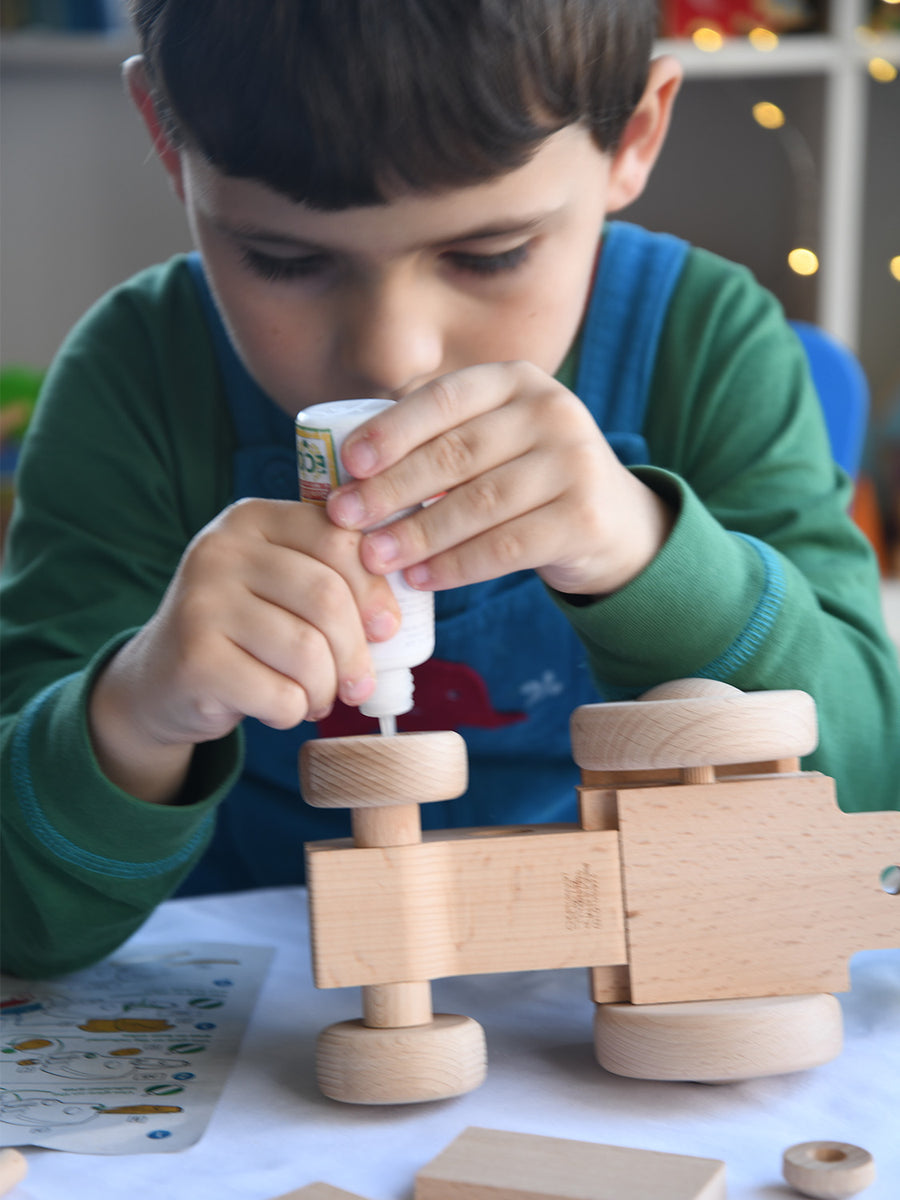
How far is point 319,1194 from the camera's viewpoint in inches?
15.9

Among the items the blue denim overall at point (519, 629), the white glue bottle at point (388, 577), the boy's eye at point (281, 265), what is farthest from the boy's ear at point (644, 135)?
the white glue bottle at point (388, 577)

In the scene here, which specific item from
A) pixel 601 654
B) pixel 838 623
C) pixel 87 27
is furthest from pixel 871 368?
pixel 601 654

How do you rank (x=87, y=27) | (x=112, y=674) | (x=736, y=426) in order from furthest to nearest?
(x=87, y=27) → (x=736, y=426) → (x=112, y=674)

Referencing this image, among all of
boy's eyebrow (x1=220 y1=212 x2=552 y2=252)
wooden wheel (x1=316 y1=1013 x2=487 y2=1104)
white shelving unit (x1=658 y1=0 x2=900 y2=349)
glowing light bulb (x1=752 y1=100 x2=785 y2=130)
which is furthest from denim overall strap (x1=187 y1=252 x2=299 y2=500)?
glowing light bulb (x1=752 y1=100 x2=785 y2=130)

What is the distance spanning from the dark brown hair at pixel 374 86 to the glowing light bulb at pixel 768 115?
150 cm

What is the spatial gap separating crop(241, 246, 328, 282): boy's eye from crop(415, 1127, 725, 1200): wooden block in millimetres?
402

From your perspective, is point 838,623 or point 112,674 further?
point 838,623

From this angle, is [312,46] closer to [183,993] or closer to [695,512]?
A: [695,512]

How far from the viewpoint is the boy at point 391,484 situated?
0.53 m

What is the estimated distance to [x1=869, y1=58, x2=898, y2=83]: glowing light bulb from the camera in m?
1.88

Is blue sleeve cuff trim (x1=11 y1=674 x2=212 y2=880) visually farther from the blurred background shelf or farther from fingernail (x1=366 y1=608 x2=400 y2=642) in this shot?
the blurred background shelf

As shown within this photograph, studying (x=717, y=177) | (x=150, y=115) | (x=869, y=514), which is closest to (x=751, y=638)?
(x=150, y=115)

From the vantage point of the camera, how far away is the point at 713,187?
6.66 ft

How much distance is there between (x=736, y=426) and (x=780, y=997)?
0.45 metres
